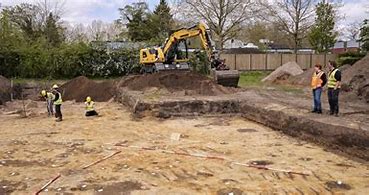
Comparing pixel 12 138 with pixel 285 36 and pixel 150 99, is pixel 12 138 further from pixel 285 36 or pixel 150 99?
pixel 285 36

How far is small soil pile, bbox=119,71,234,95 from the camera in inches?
643

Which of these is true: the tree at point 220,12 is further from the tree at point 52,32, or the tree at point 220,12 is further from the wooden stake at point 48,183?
the wooden stake at point 48,183

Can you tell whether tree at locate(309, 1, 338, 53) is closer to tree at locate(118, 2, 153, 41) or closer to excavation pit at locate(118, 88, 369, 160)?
tree at locate(118, 2, 153, 41)

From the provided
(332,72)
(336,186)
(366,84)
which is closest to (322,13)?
(366,84)

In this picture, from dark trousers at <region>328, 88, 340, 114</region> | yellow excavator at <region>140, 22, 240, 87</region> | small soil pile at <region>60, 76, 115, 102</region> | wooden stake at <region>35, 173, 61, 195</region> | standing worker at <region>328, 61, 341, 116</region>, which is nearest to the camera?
wooden stake at <region>35, 173, 61, 195</region>

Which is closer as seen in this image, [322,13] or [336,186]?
[336,186]

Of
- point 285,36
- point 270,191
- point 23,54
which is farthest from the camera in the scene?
point 285,36

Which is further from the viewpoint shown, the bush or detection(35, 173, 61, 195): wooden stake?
the bush

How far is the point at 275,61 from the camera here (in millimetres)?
32375

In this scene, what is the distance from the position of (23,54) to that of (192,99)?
16.7 meters

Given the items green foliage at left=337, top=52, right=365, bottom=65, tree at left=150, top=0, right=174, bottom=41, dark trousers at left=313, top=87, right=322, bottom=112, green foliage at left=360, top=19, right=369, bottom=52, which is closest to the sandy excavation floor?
dark trousers at left=313, top=87, right=322, bottom=112

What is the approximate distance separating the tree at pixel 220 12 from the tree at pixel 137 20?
20.2 feet

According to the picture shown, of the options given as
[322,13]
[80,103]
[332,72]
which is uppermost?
[322,13]

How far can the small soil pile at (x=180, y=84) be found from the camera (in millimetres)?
16344
